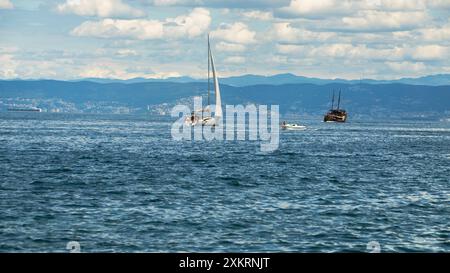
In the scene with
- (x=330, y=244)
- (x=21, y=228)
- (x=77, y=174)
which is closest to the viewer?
(x=330, y=244)

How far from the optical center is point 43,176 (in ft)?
220

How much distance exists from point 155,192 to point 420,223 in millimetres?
20835

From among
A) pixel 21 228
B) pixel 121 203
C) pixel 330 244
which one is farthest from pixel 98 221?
pixel 330 244

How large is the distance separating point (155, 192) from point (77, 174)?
56.3 feet

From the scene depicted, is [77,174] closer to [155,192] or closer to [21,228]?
[155,192]

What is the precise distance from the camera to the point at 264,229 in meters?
38.4

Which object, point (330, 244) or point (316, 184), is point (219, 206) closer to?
point (330, 244)
